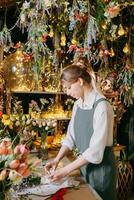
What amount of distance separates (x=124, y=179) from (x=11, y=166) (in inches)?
119

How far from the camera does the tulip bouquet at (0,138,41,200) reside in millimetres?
1193

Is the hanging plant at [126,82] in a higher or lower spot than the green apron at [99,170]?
higher

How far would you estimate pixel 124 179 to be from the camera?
3.99 metres

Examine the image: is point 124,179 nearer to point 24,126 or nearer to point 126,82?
point 126,82

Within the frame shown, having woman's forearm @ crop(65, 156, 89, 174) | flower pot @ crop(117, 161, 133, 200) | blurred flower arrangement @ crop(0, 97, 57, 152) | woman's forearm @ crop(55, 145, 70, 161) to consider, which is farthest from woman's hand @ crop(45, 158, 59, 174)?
flower pot @ crop(117, 161, 133, 200)

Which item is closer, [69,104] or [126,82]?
[126,82]

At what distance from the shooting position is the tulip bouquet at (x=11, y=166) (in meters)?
1.19

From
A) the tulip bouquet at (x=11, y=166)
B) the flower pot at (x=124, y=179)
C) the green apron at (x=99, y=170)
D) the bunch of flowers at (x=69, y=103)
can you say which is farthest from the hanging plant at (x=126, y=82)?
the tulip bouquet at (x=11, y=166)

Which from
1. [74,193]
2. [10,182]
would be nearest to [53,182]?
[74,193]

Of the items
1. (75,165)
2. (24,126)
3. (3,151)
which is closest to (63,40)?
(24,126)

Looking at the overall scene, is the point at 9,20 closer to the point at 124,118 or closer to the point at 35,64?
the point at 35,64

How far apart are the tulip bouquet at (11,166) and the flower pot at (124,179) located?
2.87 metres

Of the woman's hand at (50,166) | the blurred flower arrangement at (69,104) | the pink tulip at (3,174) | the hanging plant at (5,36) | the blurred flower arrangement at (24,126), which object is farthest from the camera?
the blurred flower arrangement at (69,104)

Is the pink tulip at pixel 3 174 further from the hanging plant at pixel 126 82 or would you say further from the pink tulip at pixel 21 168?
the hanging plant at pixel 126 82
